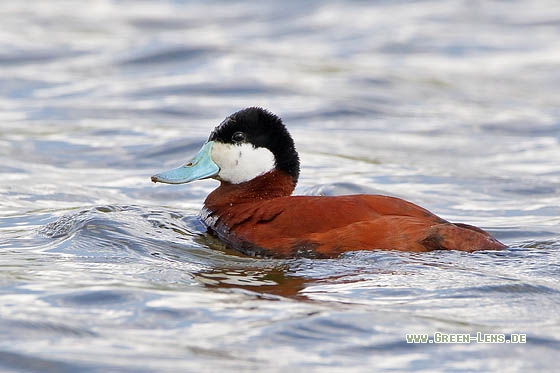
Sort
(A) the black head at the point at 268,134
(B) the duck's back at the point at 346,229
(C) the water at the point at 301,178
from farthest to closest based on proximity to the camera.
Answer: (A) the black head at the point at 268,134 < (B) the duck's back at the point at 346,229 < (C) the water at the point at 301,178

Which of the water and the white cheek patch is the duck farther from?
the water

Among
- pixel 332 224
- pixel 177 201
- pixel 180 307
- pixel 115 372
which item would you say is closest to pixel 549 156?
pixel 177 201

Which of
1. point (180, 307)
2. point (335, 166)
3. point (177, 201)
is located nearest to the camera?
point (180, 307)

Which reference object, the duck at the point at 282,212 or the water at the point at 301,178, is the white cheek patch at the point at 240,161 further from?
the water at the point at 301,178

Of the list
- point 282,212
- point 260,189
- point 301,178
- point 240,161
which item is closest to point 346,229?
point 282,212

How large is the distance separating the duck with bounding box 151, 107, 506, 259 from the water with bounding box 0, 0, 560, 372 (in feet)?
0.37

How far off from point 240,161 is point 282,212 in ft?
3.43

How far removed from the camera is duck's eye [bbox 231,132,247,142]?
317 inches

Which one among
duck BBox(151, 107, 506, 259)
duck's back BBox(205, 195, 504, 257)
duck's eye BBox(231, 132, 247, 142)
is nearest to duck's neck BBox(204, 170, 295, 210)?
duck BBox(151, 107, 506, 259)

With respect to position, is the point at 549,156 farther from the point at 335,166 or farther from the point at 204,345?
the point at 204,345

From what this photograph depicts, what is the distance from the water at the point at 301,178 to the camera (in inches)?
225

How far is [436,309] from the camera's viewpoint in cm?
613

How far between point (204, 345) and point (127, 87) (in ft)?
34.5

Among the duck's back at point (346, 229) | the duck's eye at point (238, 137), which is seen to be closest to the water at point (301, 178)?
the duck's back at point (346, 229)
